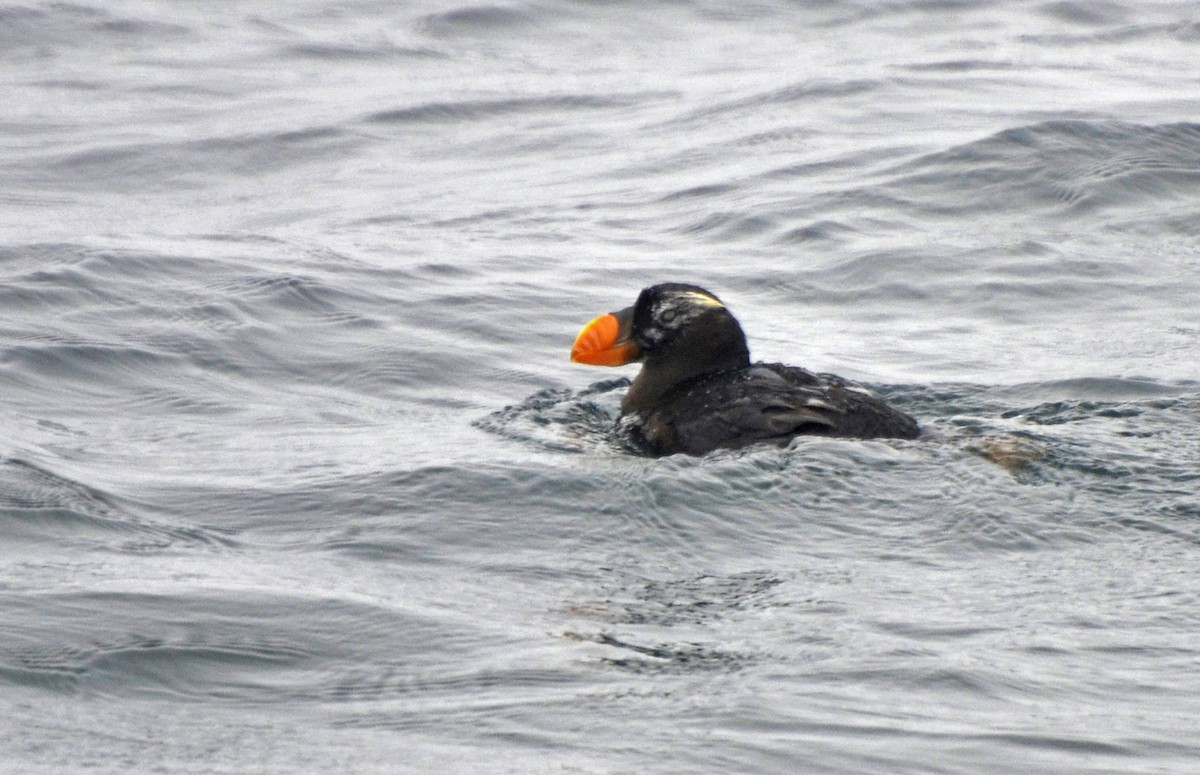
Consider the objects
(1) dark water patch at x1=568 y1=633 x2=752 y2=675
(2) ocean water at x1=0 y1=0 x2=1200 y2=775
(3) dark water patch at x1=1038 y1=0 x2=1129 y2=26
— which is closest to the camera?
(2) ocean water at x1=0 y1=0 x2=1200 y2=775

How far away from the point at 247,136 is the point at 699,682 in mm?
10208

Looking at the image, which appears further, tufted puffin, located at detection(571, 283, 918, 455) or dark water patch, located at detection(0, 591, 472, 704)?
tufted puffin, located at detection(571, 283, 918, 455)

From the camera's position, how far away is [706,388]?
6707 millimetres

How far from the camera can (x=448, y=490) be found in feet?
20.1

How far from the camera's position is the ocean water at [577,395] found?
4191mm

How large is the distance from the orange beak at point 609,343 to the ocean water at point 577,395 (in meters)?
0.31

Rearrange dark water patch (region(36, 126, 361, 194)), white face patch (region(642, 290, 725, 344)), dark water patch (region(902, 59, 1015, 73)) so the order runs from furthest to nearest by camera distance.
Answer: dark water patch (region(902, 59, 1015, 73)), dark water patch (region(36, 126, 361, 194)), white face patch (region(642, 290, 725, 344))

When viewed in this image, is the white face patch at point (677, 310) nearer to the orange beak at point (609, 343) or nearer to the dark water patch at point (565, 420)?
the orange beak at point (609, 343)

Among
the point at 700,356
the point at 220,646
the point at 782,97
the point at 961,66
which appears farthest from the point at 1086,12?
the point at 220,646

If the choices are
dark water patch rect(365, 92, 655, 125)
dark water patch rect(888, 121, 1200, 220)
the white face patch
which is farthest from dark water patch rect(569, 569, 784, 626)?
dark water patch rect(365, 92, 655, 125)

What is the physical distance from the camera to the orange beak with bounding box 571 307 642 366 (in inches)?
283

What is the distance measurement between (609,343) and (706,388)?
63cm

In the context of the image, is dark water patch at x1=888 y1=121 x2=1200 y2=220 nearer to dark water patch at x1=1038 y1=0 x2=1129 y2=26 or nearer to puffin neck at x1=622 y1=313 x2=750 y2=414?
puffin neck at x1=622 y1=313 x2=750 y2=414

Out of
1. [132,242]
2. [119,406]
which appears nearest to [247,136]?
[132,242]
